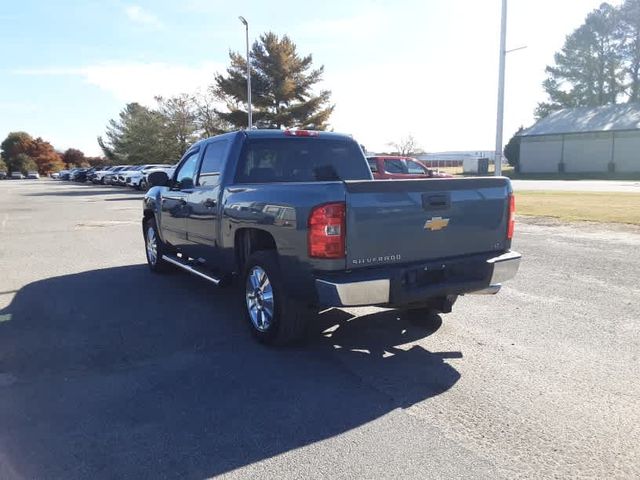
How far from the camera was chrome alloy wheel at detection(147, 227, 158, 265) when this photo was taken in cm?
820

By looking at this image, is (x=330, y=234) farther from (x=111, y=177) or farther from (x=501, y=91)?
(x=111, y=177)

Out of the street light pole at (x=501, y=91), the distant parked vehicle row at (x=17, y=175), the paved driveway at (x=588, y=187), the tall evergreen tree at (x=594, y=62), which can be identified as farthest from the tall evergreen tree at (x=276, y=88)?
the distant parked vehicle row at (x=17, y=175)

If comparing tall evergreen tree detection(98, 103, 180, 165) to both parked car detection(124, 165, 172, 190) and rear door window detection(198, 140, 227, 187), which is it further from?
rear door window detection(198, 140, 227, 187)

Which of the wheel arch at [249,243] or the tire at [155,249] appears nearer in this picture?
the wheel arch at [249,243]

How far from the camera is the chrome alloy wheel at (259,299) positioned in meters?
4.82

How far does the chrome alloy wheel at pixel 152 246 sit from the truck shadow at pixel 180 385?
79.1 inches

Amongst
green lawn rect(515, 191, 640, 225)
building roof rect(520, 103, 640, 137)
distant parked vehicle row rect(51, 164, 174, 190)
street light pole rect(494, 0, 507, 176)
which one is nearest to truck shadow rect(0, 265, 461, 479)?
green lawn rect(515, 191, 640, 225)

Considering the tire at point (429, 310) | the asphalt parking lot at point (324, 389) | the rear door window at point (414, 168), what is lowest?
the asphalt parking lot at point (324, 389)

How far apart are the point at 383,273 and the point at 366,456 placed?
1.51 metres

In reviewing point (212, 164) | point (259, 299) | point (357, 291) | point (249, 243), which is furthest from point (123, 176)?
point (357, 291)

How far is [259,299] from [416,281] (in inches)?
59.8

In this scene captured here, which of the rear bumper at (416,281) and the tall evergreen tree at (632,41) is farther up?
the tall evergreen tree at (632,41)

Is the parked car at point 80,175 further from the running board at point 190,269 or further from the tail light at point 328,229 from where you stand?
the tail light at point 328,229

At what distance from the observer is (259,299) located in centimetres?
496
